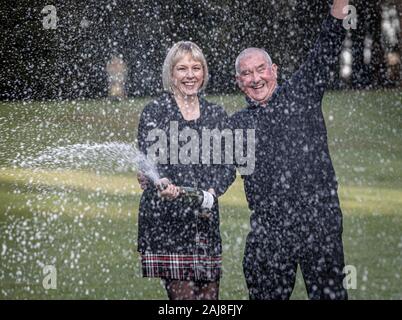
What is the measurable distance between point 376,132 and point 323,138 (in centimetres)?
764

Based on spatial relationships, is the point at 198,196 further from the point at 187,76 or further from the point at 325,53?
the point at 325,53

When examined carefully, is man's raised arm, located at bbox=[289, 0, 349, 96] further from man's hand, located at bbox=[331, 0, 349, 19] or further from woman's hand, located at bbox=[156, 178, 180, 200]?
woman's hand, located at bbox=[156, 178, 180, 200]

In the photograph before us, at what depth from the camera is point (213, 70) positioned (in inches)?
527

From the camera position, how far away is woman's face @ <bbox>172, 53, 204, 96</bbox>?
4.07m

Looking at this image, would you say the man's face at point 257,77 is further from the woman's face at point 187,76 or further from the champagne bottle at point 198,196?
the champagne bottle at point 198,196

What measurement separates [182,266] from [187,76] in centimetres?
89

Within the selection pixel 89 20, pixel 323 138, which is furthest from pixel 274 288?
pixel 89 20

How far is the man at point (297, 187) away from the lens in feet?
13.1

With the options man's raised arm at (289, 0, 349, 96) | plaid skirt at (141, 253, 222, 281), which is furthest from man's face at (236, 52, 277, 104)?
plaid skirt at (141, 253, 222, 281)

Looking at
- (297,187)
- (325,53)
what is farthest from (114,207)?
(325,53)

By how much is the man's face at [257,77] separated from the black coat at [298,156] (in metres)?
0.08

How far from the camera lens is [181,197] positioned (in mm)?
3957

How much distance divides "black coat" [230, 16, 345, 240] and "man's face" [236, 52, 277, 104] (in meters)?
0.08
